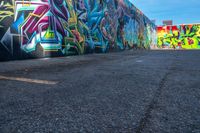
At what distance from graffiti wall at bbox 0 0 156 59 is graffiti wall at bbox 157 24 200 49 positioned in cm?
1804

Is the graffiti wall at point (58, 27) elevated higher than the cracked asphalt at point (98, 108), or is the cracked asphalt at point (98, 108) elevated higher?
the graffiti wall at point (58, 27)

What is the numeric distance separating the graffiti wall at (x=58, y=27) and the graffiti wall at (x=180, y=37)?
18.0 meters

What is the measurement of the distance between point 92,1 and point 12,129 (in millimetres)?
11948

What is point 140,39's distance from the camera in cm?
2423

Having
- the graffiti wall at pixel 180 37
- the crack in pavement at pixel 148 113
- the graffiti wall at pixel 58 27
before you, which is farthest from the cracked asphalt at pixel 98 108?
the graffiti wall at pixel 180 37

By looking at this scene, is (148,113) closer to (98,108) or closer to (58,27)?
(98,108)

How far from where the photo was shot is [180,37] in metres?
32.8

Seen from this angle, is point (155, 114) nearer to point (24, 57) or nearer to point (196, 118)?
point (196, 118)

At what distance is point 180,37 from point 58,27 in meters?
27.1

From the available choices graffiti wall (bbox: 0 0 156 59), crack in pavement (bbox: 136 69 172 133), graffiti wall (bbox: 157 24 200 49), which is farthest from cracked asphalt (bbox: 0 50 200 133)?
graffiti wall (bbox: 157 24 200 49)

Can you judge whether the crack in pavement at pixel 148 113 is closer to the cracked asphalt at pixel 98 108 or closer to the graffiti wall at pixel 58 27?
the cracked asphalt at pixel 98 108

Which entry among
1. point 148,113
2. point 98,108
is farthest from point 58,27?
point 148,113

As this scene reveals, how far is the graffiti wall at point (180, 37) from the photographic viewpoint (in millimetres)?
32125

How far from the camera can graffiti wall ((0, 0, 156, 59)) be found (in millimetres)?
7066
